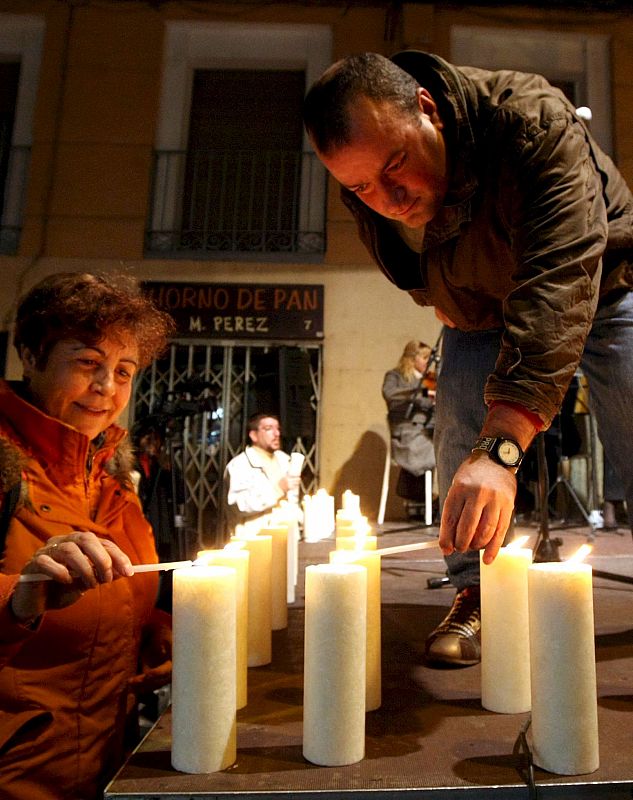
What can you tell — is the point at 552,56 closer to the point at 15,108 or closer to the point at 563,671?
the point at 15,108

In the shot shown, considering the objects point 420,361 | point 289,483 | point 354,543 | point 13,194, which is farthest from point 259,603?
point 13,194

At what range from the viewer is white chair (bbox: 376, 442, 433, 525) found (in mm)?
4832

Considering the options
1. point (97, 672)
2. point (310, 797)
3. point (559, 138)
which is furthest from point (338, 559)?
point (559, 138)

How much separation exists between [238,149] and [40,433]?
6.28m

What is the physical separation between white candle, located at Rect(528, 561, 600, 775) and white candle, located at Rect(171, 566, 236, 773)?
15.2 inches

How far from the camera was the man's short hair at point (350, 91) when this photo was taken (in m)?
1.21

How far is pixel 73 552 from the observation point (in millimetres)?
909

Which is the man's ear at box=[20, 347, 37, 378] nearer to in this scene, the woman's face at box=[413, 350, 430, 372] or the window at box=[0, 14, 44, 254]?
the woman's face at box=[413, 350, 430, 372]

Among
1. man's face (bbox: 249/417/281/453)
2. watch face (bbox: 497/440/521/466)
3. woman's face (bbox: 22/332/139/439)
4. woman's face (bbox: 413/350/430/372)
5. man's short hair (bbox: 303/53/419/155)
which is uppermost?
woman's face (bbox: 413/350/430/372)

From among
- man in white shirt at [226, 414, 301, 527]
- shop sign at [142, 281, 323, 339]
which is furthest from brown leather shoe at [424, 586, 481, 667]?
shop sign at [142, 281, 323, 339]

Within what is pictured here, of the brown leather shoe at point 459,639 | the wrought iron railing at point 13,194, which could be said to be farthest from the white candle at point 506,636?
the wrought iron railing at point 13,194

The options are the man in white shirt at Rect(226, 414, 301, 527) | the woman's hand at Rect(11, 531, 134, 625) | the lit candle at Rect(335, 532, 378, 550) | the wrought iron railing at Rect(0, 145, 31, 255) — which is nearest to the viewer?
the woman's hand at Rect(11, 531, 134, 625)

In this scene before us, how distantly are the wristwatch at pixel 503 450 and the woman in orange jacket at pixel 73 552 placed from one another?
1.84ft

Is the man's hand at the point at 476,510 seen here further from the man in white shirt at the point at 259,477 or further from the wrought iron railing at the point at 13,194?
the wrought iron railing at the point at 13,194
